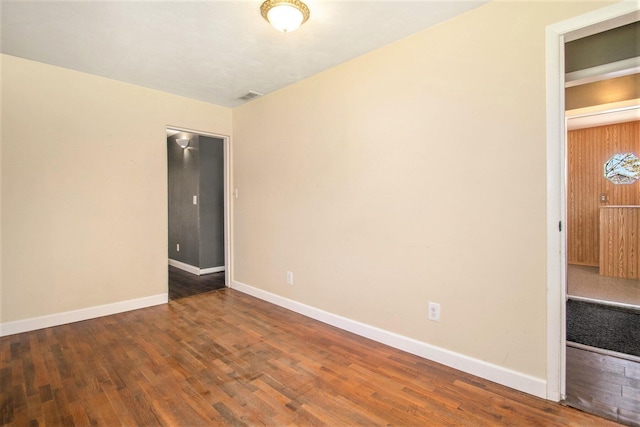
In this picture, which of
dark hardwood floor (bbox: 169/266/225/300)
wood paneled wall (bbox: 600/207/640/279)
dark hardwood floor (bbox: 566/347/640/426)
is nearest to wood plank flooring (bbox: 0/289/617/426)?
dark hardwood floor (bbox: 566/347/640/426)

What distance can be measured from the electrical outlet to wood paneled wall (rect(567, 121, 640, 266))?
499cm

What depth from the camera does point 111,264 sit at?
3297mm

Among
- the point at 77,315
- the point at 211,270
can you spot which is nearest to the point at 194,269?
the point at 211,270

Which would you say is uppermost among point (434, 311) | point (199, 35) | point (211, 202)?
point (199, 35)

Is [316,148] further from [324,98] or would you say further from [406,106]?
[406,106]

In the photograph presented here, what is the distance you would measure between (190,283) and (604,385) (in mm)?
4546

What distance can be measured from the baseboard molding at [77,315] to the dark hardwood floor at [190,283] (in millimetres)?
304

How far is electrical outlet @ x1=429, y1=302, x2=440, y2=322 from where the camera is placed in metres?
2.25

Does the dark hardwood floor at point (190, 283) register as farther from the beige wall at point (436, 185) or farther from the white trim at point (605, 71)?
the white trim at point (605, 71)

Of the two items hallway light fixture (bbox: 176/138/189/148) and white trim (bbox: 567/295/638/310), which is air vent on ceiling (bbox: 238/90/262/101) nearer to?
hallway light fixture (bbox: 176/138/189/148)

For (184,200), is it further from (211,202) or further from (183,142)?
(183,142)

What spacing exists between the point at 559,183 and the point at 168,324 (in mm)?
3388

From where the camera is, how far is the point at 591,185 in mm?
5535

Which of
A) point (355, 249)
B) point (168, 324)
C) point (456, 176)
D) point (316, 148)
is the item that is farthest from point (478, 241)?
point (168, 324)
